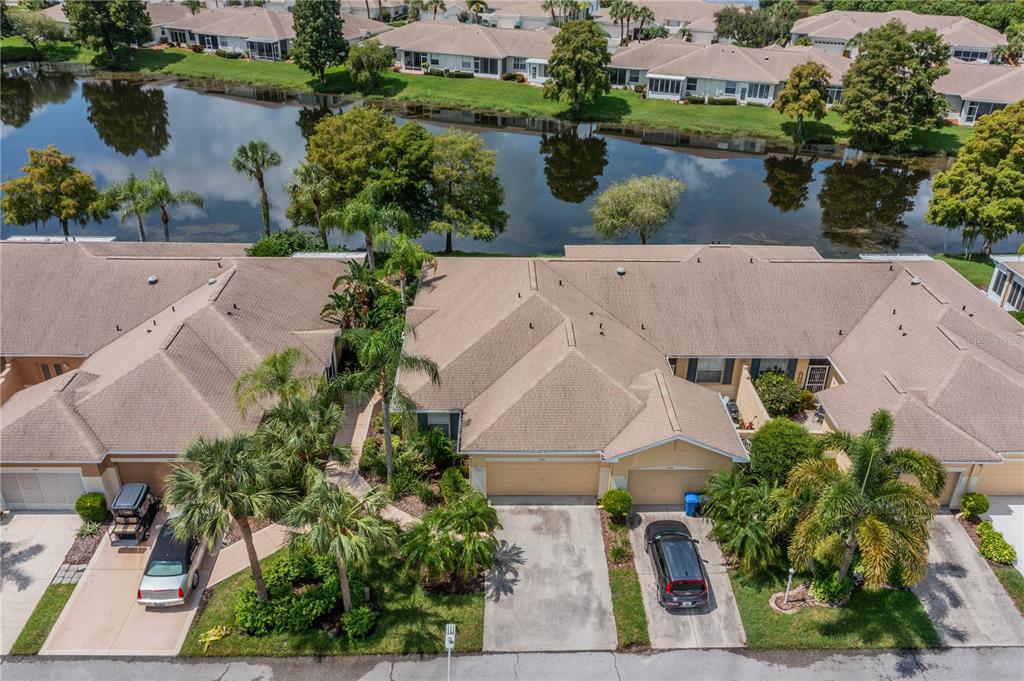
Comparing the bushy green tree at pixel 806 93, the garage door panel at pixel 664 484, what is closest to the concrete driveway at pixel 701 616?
the garage door panel at pixel 664 484

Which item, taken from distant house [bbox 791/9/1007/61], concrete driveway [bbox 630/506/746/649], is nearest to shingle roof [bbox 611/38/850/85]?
distant house [bbox 791/9/1007/61]

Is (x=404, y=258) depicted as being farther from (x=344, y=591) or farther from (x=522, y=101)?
(x=522, y=101)

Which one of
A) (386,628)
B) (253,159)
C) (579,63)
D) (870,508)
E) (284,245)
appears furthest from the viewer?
(579,63)

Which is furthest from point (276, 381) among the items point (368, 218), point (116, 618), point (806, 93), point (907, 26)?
point (907, 26)

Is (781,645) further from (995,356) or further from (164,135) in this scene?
(164,135)

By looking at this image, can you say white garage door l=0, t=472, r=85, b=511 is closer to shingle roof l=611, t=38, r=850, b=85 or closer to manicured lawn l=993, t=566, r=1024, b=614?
manicured lawn l=993, t=566, r=1024, b=614

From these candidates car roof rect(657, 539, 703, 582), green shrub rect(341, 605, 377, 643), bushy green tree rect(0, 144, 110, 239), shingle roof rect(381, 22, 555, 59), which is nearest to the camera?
green shrub rect(341, 605, 377, 643)
